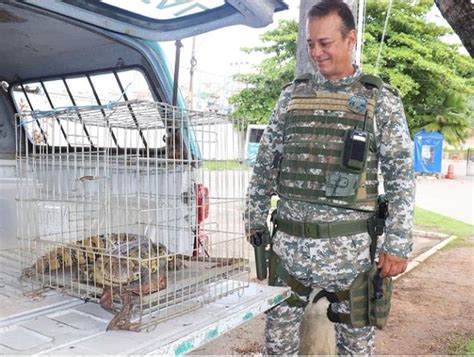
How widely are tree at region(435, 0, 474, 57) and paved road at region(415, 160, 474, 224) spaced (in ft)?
22.5

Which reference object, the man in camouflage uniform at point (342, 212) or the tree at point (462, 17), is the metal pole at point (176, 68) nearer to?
the man in camouflage uniform at point (342, 212)

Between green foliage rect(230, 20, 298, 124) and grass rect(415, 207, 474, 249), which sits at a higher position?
green foliage rect(230, 20, 298, 124)

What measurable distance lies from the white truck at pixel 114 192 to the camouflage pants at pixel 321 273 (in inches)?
7.1

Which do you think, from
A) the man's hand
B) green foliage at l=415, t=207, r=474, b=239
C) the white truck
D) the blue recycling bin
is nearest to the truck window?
the white truck

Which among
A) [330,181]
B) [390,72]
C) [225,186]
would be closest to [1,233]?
[225,186]

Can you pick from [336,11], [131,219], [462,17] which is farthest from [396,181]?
[462,17]

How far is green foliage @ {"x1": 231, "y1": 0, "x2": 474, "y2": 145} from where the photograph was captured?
16.5m

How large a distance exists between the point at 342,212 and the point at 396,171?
297 mm

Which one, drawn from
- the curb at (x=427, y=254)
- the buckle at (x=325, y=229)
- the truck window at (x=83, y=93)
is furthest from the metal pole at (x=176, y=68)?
the curb at (x=427, y=254)

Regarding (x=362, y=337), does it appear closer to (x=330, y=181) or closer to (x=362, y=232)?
(x=362, y=232)

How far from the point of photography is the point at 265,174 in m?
2.46

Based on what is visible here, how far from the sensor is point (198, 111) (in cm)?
198

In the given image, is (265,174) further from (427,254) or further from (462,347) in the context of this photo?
(427,254)

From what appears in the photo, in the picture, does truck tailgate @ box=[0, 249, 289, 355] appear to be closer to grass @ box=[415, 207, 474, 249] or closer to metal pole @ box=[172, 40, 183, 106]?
metal pole @ box=[172, 40, 183, 106]
